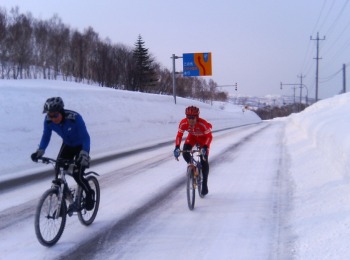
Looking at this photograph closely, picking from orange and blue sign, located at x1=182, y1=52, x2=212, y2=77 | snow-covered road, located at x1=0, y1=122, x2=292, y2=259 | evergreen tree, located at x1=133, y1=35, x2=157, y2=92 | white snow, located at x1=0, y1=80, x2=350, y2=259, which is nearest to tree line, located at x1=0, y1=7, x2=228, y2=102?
evergreen tree, located at x1=133, y1=35, x2=157, y2=92

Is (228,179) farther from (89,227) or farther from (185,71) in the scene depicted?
(185,71)

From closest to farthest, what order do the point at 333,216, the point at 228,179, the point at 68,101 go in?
the point at 333,216
the point at 228,179
the point at 68,101

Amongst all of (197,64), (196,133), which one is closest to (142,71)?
(197,64)

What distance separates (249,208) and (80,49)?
73.6 meters

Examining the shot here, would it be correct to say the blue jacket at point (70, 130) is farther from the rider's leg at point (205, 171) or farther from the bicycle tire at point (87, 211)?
the rider's leg at point (205, 171)

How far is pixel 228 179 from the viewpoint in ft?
34.0

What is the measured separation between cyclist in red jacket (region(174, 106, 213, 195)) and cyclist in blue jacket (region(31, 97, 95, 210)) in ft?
7.47

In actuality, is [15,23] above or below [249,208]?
above

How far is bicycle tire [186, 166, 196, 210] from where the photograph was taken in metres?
7.32

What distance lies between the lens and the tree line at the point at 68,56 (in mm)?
63219

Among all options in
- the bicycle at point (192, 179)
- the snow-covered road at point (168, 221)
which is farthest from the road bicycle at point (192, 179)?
the snow-covered road at point (168, 221)

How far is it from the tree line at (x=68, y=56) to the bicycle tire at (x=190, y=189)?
6012 centimetres

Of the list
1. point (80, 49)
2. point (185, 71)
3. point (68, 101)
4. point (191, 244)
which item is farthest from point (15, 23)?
point (191, 244)

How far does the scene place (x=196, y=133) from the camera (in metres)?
8.25
